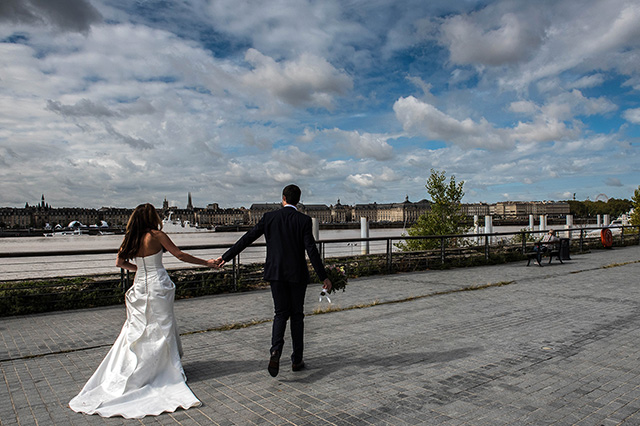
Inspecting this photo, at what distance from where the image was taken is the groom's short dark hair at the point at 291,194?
17.6 ft

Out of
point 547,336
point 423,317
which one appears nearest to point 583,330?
point 547,336

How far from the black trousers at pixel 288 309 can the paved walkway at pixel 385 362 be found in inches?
15.7

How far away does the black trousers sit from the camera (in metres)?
5.21

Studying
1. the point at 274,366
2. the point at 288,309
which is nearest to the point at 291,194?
the point at 288,309

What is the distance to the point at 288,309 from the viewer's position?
532 cm

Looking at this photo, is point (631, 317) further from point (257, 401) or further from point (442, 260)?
point (442, 260)

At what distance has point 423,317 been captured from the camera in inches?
328

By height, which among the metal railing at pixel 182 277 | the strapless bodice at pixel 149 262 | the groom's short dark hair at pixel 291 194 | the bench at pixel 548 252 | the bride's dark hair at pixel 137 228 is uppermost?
the groom's short dark hair at pixel 291 194

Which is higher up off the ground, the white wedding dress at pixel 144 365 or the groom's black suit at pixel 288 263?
the groom's black suit at pixel 288 263

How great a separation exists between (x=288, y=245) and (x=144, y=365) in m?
1.88

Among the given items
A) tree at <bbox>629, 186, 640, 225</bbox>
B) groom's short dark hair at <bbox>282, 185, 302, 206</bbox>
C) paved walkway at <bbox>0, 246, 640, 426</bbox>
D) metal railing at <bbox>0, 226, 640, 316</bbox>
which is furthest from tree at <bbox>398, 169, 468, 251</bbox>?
tree at <bbox>629, 186, 640, 225</bbox>

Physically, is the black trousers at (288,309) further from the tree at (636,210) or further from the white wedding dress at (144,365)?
the tree at (636,210)

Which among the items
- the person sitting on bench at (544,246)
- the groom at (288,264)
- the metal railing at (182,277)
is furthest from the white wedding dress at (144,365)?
the person sitting on bench at (544,246)

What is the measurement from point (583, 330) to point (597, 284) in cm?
589
